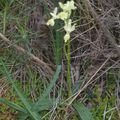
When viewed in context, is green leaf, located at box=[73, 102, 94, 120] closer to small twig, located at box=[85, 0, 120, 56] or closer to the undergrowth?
the undergrowth

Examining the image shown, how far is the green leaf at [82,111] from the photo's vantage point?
154 cm

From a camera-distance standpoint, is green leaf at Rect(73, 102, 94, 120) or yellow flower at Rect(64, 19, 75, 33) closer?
yellow flower at Rect(64, 19, 75, 33)

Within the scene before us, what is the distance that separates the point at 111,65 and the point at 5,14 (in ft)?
1.86

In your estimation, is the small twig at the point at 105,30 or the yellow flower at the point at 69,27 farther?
the small twig at the point at 105,30

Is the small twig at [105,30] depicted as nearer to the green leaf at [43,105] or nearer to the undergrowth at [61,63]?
the undergrowth at [61,63]

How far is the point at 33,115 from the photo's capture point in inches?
59.1

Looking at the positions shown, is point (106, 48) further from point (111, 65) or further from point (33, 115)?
point (33, 115)

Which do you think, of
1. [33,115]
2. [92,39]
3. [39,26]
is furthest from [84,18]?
[33,115]

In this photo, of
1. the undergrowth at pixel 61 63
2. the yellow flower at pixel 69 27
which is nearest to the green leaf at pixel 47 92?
the undergrowth at pixel 61 63

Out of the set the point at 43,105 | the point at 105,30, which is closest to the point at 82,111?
the point at 43,105

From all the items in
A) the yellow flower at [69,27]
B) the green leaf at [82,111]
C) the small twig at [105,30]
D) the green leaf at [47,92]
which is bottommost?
the green leaf at [82,111]

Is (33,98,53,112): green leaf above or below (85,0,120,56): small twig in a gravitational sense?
below

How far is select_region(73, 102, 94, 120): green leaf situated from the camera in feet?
5.05

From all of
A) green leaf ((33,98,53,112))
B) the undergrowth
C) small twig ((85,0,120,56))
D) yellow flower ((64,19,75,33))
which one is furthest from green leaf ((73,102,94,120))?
yellow flower ((64,19,75,33))
